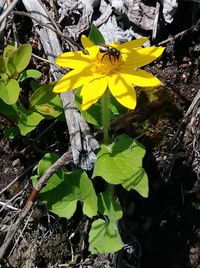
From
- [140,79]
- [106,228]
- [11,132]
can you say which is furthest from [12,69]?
[106,228]

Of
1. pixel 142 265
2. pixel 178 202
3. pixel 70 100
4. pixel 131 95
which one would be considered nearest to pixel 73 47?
pixel 70 100

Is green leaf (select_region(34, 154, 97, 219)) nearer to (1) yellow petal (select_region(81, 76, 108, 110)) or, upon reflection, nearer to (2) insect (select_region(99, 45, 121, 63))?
(1) yellow petal (select_region(81, 76, 108, 110))

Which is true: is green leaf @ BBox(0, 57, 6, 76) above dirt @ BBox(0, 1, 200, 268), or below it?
above

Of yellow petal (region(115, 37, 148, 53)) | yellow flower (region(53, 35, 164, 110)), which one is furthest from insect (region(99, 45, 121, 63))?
yellow petal (region(115, 37, 148, 53))

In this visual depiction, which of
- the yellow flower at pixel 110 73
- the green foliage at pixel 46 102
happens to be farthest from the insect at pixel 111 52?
the green foliage at pixel 46 102

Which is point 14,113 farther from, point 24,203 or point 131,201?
point 131,201
